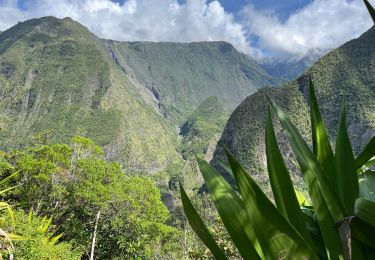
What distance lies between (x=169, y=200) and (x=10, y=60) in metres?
126

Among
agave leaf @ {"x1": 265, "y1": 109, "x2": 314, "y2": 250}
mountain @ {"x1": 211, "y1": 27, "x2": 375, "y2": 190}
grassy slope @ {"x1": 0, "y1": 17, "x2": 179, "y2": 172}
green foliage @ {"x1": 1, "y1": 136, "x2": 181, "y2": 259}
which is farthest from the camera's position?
grassy slope @ {"x1": 0, "y1": 17, "x2": 179, "y2": 172}

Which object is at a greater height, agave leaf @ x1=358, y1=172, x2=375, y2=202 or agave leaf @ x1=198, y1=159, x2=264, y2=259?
agave leaf @ x1=358, y1=172, x2=375, y2=202

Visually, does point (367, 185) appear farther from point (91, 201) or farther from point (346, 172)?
point (91, 201)

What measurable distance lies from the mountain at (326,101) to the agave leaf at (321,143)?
8705cm

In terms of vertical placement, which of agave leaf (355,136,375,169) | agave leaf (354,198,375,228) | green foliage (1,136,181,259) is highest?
agave leaf (355,136,375,169)

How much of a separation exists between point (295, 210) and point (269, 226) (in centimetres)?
9

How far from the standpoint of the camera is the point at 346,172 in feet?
2.54

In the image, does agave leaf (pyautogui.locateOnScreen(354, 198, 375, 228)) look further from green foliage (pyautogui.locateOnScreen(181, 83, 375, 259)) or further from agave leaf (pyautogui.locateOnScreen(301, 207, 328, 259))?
agave leaf (pyautogui.locateOnScreen(301, 207, 328, 259))

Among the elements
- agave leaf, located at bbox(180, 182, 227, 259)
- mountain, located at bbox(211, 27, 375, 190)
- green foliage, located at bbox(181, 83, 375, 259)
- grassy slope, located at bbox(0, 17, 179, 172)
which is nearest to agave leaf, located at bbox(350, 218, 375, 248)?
green foliage, located at bbox(181, 83, 375, 259)

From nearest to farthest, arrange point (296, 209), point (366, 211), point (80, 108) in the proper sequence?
point (366, 211) → point (296, 209) → point (80, 108)

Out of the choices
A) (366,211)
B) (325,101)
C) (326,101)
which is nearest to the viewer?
(366,211)

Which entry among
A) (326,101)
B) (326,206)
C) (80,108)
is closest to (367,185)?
(326,206)

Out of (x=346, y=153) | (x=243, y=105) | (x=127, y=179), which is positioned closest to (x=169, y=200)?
(x=243, y=105)

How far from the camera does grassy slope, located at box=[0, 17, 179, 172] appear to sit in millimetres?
145375
